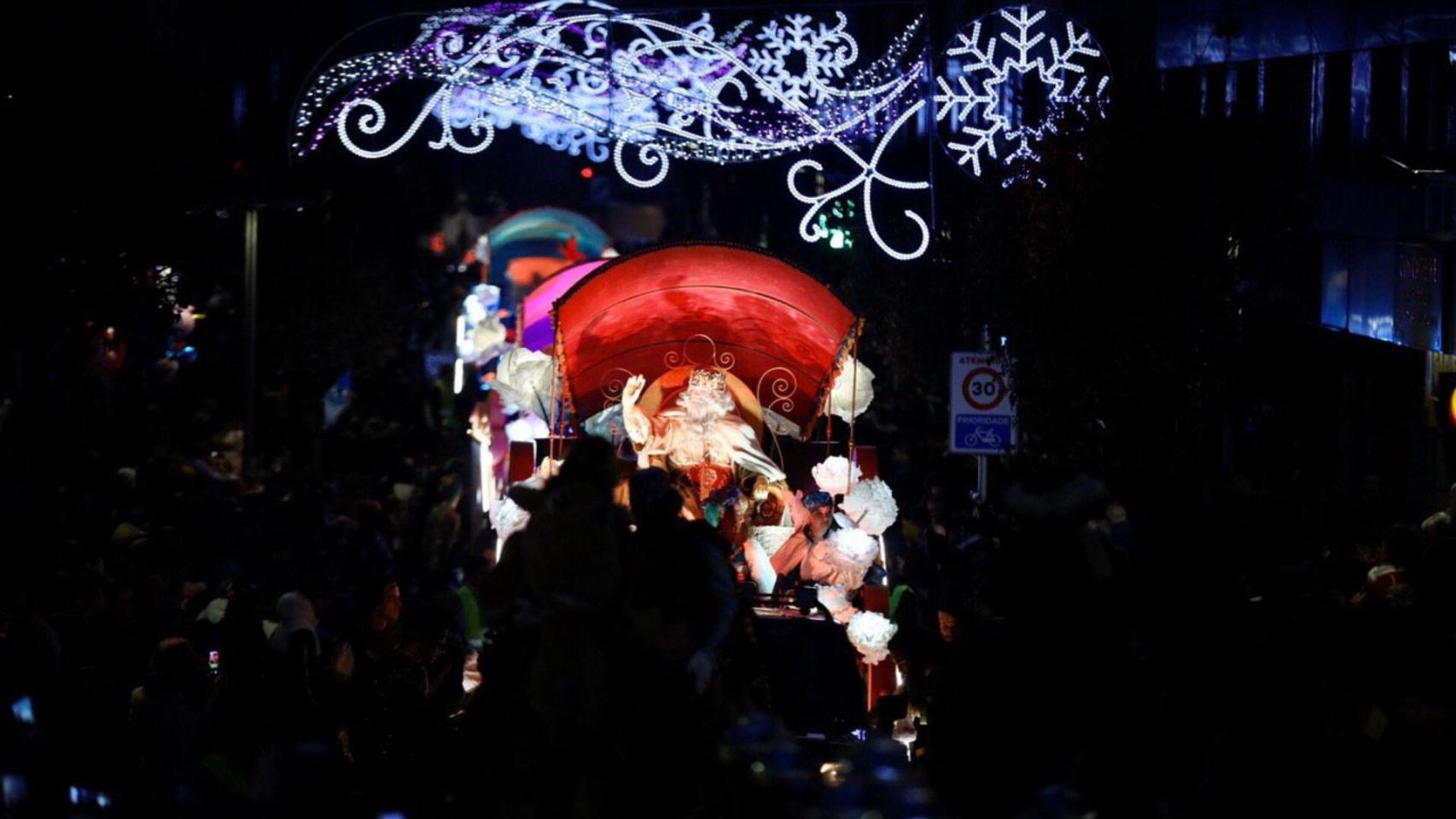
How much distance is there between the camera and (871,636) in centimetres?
1231

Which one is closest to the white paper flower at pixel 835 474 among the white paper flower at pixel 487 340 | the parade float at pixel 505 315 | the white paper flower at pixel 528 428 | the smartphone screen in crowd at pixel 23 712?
the parade float at pixel 505 315

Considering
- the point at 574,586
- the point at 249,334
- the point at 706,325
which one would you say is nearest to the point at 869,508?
the point at 706,325

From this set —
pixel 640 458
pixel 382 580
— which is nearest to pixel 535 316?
pixel 640 458

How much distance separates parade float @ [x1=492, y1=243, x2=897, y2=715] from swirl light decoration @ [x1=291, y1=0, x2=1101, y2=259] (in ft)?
3.04

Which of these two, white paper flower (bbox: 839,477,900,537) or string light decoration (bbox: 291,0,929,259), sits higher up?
string light decoration (bbox: 291,0,929,259)

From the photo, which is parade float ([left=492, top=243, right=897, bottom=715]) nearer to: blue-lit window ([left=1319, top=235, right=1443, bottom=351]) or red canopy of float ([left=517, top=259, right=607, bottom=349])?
red canopy of float ([left=517, top=259, right=607, bottom=349])

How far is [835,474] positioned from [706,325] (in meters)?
1.95

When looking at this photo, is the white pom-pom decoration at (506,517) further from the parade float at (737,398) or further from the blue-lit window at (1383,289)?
the blue-lit window at (1383,289)

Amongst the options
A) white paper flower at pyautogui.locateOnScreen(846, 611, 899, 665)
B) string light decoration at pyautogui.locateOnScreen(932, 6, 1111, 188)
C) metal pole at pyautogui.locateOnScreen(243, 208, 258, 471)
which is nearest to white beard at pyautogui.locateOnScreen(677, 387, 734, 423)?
white paper flower at pyautogui.locateOnScreen(846, 611, 899, 665)

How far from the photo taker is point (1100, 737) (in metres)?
7.56

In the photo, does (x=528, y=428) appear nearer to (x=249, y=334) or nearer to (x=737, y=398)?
(x=737, y=398)

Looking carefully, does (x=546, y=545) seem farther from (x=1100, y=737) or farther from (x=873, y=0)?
(x=873, y=0)

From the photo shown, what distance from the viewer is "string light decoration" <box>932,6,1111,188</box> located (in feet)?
45.6

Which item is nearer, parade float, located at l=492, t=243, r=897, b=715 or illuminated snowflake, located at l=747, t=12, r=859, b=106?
parade float, located at l=492, t=243, r=897, b=715
